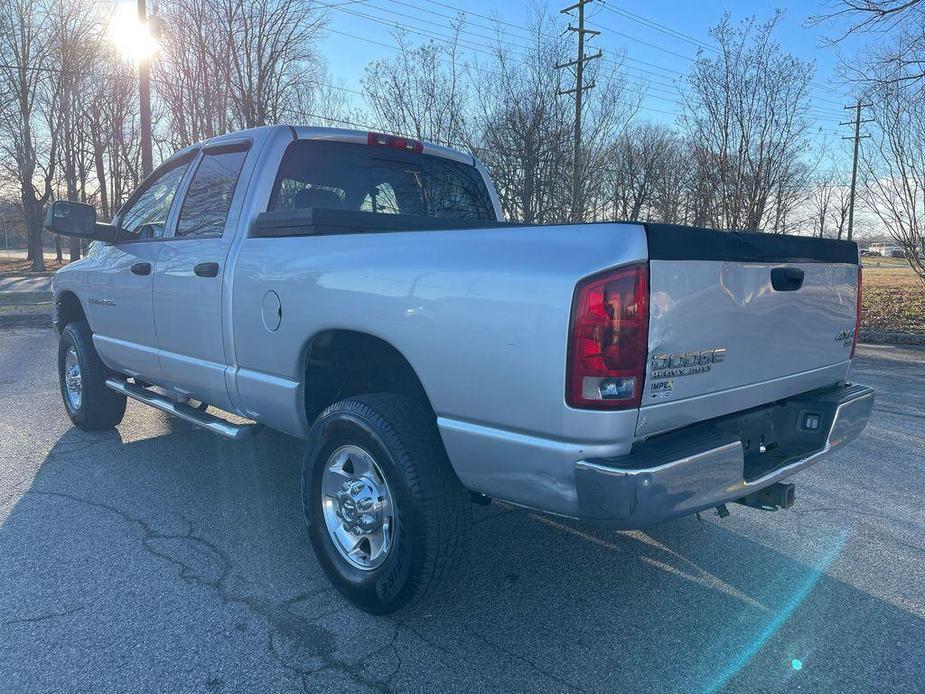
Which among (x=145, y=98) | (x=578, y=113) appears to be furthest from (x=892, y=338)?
(x=145, y=98)

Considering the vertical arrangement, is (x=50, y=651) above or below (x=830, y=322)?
below

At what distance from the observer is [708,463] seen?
2346 millimetres

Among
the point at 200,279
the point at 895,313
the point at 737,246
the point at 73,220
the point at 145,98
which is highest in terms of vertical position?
the point at 145,98

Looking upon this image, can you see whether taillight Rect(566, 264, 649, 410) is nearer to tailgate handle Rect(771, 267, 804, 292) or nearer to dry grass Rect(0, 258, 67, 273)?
tailgate handle Rect(771, 267, 804, 292)

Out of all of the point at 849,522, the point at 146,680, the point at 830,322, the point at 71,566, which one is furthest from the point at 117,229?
the point at 849,522

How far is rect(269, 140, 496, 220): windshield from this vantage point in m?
3.93

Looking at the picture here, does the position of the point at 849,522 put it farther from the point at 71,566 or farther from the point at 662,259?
the point at 71,566

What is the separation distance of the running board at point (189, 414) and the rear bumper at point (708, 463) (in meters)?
2.16

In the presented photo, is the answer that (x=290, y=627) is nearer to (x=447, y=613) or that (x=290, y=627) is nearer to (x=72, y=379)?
(x=447, y=613)

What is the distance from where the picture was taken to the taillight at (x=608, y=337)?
86.0 inches

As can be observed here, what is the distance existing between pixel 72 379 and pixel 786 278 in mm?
5478

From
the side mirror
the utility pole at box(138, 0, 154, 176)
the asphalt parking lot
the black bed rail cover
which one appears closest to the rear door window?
the side mirror

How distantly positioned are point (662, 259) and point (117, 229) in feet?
13.6

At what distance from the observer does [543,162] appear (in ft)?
61.0
